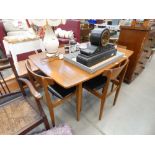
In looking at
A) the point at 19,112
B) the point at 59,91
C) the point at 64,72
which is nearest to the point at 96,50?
the point at 64,72

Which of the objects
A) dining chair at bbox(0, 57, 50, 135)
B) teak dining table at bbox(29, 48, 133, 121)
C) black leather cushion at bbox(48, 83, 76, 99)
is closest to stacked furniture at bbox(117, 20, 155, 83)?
teak dining table at bbox(29, 48, 133, 121)

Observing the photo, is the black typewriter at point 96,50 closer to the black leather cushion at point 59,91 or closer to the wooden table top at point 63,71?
the wooden table top at point 63,71

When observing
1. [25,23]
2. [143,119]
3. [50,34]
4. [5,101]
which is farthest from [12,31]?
[143,119]

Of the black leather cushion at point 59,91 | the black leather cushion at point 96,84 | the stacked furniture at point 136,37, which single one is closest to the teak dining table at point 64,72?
the black leather cushion at point 59,91

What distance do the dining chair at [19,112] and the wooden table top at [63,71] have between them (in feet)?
0.67

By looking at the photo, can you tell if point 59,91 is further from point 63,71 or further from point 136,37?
point 136,37

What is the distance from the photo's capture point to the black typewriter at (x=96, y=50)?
3.60 ft

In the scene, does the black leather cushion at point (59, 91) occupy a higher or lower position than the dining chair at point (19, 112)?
higher

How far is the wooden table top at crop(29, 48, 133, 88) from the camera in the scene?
97 centimetres

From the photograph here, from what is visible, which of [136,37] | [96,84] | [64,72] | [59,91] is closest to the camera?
[64,72]

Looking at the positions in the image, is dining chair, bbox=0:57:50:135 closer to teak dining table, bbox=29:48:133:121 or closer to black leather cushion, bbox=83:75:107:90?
teak dining table, bbox=29:48:133:121

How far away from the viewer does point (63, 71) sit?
111cm

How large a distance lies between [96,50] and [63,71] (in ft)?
1.23

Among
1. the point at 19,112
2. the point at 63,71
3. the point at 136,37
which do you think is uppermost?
the point at 136,37
